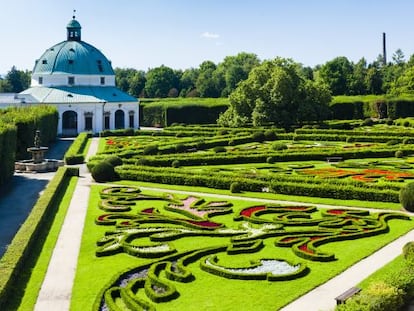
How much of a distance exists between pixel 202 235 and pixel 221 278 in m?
4.73

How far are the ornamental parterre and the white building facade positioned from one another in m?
49.8

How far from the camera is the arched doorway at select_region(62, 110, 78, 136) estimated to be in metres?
76.4

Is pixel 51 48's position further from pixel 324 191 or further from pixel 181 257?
pixel 181 257

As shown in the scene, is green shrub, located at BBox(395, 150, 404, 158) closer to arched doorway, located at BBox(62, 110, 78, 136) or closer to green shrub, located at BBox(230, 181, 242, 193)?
green shrub, located at BBox(230, 181, 242, 193)

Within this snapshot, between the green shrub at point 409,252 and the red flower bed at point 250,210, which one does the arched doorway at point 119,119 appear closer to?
the red flower bed at point 250,210

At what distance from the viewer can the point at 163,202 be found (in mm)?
27469

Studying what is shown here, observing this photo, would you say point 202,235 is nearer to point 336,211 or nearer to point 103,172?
point 336,211

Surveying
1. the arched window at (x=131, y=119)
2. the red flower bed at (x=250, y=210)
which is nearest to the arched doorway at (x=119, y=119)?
the arched window at (x=131, y=119)

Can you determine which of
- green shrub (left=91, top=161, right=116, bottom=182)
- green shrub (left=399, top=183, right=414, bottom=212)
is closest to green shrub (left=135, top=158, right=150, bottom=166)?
green shrub (left=91, top=161, right=116, bottom=182)

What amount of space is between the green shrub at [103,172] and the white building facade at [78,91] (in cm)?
4284

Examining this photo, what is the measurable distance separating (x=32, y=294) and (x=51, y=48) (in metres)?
75.9

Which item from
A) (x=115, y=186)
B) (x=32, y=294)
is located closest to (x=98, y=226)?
(x=32, y=294)

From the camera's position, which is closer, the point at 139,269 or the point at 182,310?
the point at 182,310

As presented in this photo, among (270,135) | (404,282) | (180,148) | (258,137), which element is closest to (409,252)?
(404,282)
